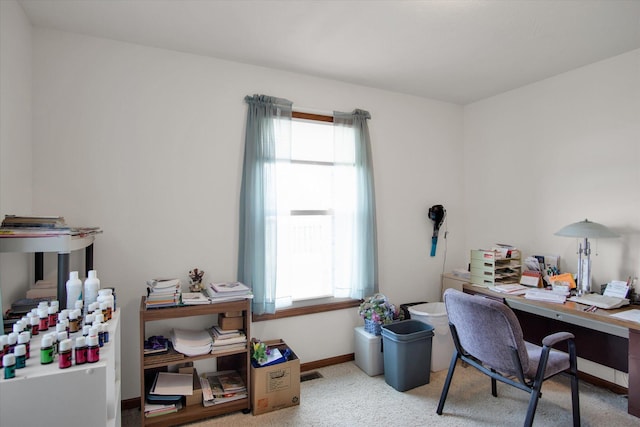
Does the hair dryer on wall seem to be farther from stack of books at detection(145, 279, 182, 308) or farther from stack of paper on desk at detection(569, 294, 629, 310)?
stack of books at detection(145, 279, 182, 308)

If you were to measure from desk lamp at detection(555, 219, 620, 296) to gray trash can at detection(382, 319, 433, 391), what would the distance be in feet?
4.11


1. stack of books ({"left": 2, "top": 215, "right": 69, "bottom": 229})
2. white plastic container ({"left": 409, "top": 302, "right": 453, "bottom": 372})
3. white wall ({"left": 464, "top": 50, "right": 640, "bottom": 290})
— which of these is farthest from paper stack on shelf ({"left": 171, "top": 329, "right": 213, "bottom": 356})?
white wall ({"left": 464, "top": 50, "right": 640, "bottom": 290})

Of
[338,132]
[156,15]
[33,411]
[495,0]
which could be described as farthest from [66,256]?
[495,0]

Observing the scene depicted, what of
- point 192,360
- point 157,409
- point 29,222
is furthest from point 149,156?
point 157,409

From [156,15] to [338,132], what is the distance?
1635mm

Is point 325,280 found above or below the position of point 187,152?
below

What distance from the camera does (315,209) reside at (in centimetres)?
316

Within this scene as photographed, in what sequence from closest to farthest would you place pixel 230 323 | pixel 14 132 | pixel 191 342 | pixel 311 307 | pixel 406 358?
pixel 14 132, pixel 191 342, pixel 230 323, pixel 406 358, pixel 311 307

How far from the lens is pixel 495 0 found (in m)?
1.97

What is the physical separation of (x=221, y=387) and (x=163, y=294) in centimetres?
83

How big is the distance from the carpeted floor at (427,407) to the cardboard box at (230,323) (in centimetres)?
58

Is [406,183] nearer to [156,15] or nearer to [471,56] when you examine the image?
[471,56]

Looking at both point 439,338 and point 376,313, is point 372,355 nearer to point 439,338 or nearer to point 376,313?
point 376,313

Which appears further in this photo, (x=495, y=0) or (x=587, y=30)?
(x=587, y=30)
